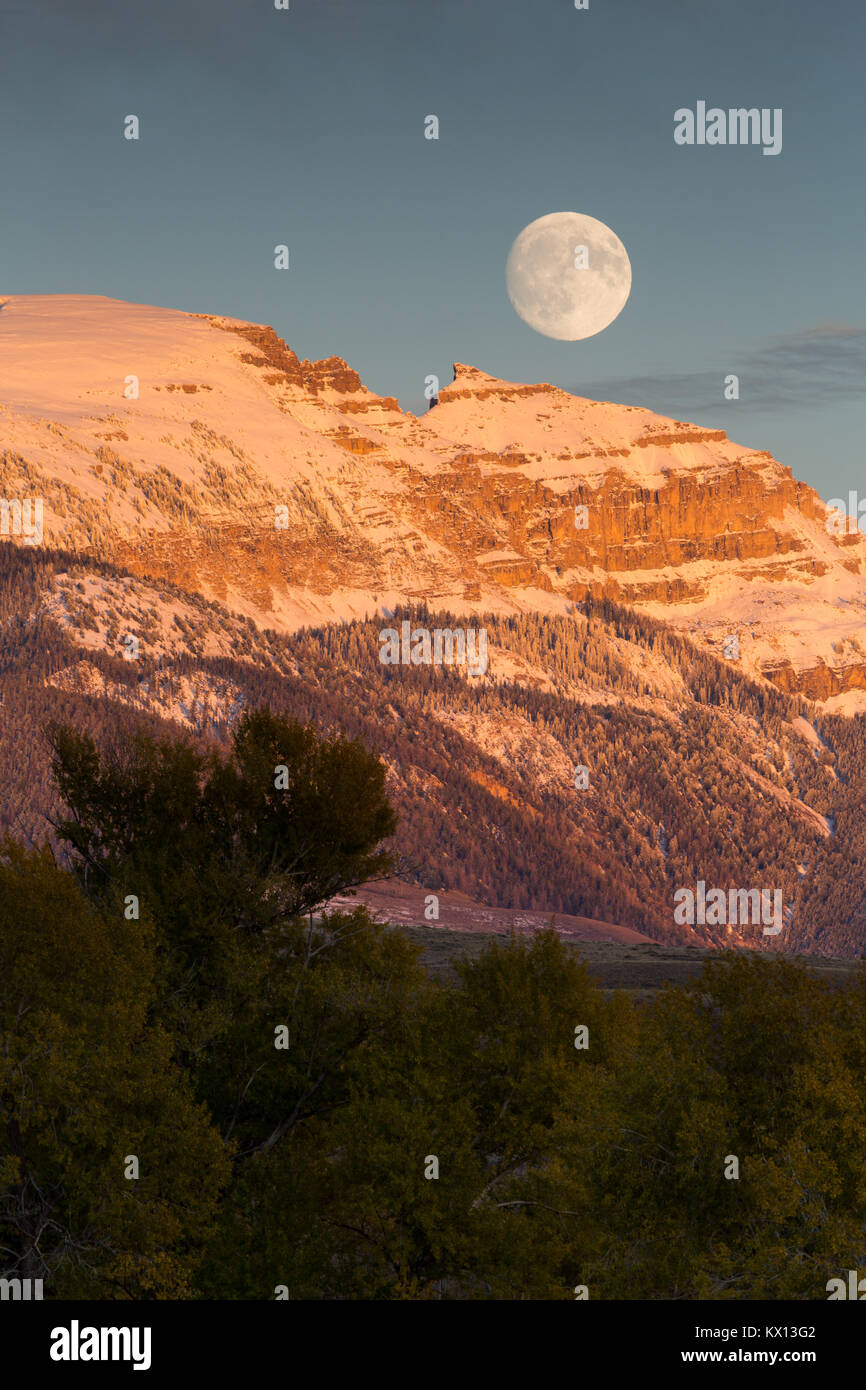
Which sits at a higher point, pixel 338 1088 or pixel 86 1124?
pixel 86 1124

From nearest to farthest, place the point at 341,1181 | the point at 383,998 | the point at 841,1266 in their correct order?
1. the point at 841,1266
2. the point at 341,1181
3. the point at 383,998

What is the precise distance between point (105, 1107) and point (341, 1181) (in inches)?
368

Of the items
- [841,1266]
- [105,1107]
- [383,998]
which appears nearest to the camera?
[841,1266]

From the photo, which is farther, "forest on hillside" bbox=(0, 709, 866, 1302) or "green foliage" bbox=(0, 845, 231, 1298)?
"green foliage" bbox=(0, 845, 231, 1298)

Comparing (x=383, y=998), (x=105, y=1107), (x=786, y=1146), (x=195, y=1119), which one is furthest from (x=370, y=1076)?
(x=786, y=1146)

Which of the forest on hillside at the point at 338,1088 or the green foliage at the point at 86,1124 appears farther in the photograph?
the green foliage at the point at 86,1124

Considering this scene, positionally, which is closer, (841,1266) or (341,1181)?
(841,1266)

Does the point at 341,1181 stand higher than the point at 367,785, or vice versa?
the point at 367,785

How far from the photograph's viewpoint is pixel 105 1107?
38.8 meters

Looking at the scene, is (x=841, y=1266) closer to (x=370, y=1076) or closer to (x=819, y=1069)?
(x=819, y=1069)

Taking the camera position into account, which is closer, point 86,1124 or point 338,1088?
point 86,1124
